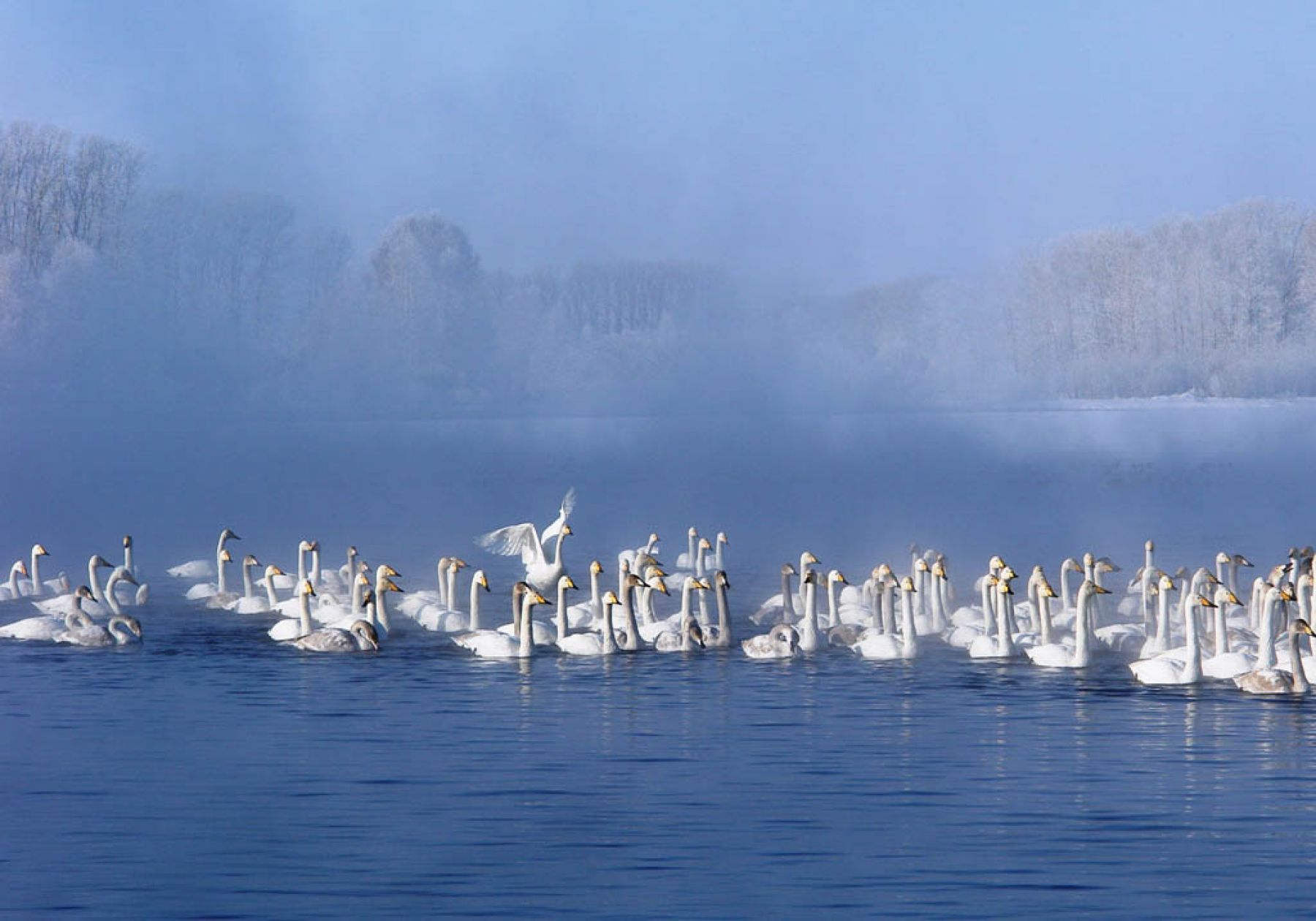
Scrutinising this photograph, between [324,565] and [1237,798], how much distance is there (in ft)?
93.2

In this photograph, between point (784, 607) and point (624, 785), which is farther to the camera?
point (784, 607)

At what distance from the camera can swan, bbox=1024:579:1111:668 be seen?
2452 cm

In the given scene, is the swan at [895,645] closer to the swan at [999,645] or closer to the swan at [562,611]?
the swan at [999,645]

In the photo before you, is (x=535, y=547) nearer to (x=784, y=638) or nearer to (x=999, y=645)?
(x=784, y=638)

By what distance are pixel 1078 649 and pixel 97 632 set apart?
1312 centimetres

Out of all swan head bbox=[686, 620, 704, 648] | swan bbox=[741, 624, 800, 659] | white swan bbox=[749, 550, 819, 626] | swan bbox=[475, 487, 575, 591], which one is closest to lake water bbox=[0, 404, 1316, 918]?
swan bbox=[741, 624, 800, 659]

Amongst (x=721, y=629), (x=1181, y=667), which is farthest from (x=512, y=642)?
(x=1181, y=667)

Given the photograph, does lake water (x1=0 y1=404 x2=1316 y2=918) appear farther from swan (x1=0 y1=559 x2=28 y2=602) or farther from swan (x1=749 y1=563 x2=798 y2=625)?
swan (x1=0 y1=559 x2=28 y2=602)

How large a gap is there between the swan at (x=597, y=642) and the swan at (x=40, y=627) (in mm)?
6945

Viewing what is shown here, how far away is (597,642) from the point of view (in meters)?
26.4

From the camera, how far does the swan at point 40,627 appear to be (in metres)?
27.8

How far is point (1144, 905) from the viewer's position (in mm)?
14695

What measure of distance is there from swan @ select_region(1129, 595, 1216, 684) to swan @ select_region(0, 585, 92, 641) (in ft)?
47.2

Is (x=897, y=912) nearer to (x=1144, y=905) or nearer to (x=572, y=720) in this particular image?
(x=1144, y=905)
